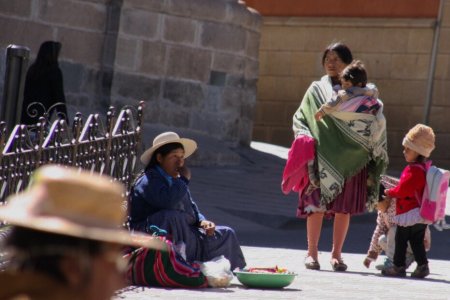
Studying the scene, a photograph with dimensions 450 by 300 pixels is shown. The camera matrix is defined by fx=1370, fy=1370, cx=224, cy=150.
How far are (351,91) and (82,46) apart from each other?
7.20 meters

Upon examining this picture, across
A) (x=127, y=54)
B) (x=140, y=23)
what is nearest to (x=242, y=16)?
(x=140, y=23)

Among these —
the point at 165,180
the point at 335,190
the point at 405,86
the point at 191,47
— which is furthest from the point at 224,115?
the point at 165,180

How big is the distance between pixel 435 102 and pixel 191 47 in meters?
5.71

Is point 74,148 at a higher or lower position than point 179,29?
lower

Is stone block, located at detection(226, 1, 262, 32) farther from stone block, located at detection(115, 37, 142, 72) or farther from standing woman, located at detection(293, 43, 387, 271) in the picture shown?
standing woman, located at detection(293, 43, 387, 271)

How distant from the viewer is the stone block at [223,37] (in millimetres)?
17422

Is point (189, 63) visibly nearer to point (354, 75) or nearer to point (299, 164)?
point (299, 164)

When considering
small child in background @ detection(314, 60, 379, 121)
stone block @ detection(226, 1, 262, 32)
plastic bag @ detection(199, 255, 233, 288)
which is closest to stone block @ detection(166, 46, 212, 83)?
stone block @ detection(226, 1, 262, 32)

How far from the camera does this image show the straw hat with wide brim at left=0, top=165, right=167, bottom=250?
2.33 m

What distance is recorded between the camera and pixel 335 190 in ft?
31.3

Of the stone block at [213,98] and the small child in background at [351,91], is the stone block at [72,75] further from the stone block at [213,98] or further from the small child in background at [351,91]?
the small child in background at [351,91]

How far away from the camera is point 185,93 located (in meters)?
17.2

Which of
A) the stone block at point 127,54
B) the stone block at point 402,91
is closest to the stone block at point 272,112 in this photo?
the stone block at point 402,91

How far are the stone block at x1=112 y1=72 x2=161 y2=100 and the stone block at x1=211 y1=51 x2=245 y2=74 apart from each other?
103 centimetres
